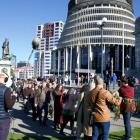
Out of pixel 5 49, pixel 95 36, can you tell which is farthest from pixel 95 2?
pixel 5 49

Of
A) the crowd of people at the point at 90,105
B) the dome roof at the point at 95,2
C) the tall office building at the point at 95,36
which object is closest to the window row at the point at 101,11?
the tall office building at the point at 95,36

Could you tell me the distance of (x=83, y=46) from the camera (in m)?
124

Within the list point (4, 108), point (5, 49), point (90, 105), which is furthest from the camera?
point (5, 49)

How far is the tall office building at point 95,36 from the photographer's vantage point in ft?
392

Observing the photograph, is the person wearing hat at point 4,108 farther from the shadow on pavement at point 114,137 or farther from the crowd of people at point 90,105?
the shadow on pavement at point 114,137

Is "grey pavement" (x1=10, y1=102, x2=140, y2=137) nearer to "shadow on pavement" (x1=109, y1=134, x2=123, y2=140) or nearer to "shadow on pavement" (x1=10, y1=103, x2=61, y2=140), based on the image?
"shadow on pavement" (x1=10, y1=103, x2=61, y2=140)

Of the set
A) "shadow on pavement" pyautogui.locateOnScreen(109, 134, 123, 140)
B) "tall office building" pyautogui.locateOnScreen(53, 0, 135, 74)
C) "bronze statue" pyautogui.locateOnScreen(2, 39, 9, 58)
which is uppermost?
"tall office building" pyautogui.locateOnScreen(53, 0, 135, 74)

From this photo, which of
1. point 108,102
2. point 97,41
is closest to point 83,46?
point 97,41

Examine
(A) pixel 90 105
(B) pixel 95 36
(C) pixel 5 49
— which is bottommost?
(A) pixel 90 105

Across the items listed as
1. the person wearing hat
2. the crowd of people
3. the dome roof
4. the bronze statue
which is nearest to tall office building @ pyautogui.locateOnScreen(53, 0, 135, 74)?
the dome roof

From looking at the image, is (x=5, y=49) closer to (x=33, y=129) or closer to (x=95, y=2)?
(x=33, y=129)

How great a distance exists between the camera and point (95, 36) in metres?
122

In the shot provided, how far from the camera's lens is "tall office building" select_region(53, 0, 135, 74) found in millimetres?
119562

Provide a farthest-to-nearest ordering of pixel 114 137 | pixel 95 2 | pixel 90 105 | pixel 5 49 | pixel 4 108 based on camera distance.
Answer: pixel 95 2 → pixel 5 49 → pixel 114 137 → pixel 90 105 → pixel 4 108
